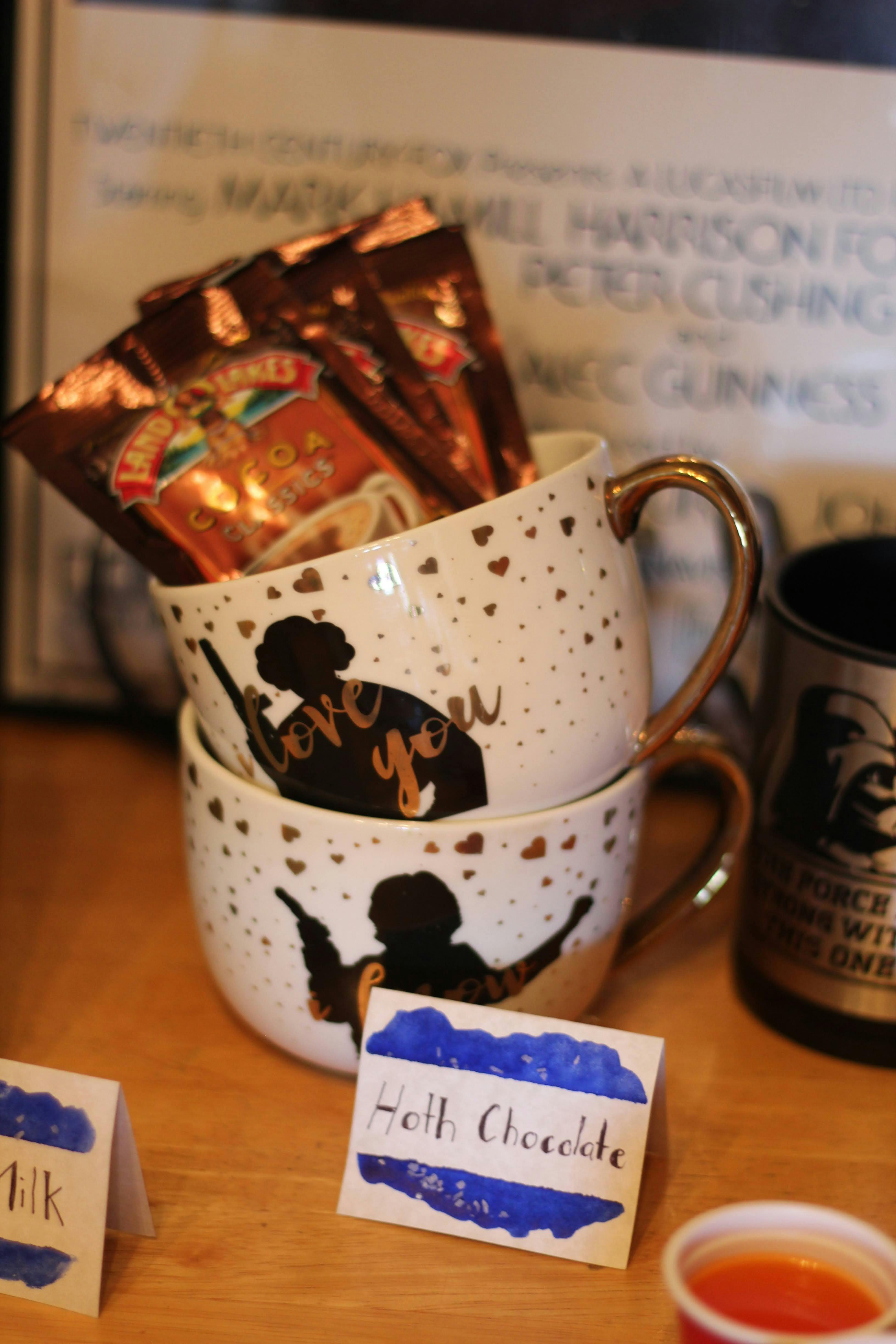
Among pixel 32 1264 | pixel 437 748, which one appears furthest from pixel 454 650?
pixel 32 1264

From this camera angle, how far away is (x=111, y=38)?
68cm

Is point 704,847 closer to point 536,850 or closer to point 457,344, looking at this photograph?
point 536,850

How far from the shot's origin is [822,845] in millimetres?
518

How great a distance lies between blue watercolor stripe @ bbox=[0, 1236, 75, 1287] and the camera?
41 centimetres

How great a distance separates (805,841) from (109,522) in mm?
340

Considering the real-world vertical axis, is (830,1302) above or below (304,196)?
below

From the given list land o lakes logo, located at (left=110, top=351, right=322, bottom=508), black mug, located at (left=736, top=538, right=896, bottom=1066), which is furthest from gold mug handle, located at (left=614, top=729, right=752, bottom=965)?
land o lakes logo, located at (left=110, top=351, right=322, bottom=508)

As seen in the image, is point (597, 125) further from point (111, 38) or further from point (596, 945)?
point (596, 945)

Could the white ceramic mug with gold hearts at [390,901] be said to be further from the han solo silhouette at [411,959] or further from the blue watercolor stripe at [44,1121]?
the blue watercolor stripe at [44,1121]

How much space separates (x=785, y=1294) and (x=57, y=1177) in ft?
0.82

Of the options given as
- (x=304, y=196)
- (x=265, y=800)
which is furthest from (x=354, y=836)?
(x=304, y=196)

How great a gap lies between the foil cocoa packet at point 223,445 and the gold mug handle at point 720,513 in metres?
0.09

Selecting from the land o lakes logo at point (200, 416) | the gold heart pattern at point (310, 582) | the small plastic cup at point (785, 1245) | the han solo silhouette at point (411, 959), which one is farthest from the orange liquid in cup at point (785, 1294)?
the land o lakes logo at point (200, 416)

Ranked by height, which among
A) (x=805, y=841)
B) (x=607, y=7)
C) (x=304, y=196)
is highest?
(x=607, y=7)
